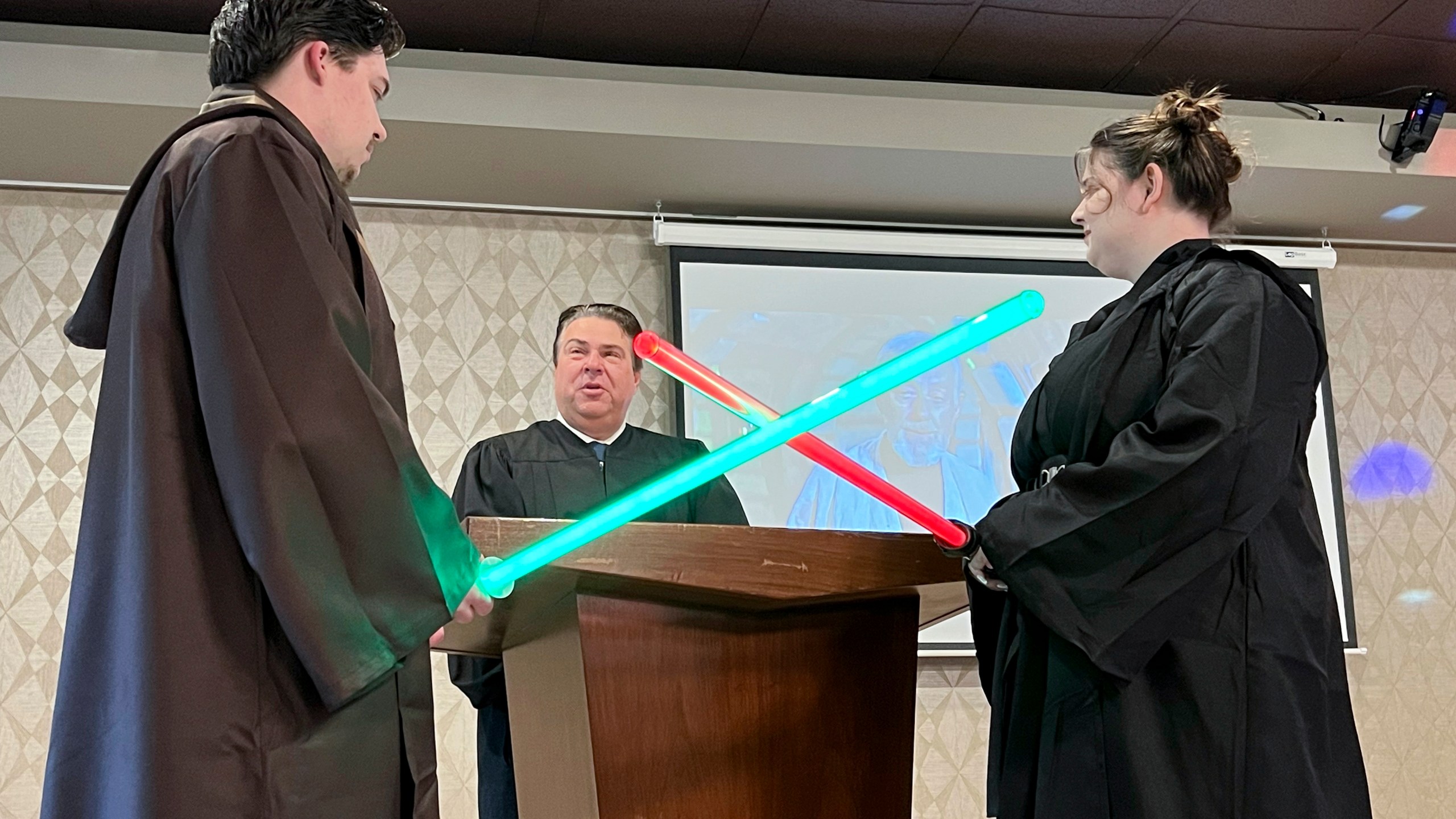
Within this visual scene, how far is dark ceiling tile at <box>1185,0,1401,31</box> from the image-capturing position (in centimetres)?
383

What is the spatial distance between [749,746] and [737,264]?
281 cm

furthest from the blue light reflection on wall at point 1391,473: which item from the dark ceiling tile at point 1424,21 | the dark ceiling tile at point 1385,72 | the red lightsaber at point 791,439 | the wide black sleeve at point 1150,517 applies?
the red lightsaber at point 791,439

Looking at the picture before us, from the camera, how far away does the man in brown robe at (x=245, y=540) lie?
132cm

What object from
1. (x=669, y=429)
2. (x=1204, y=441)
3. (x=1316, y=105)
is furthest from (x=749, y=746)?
(x=1316, y=105)

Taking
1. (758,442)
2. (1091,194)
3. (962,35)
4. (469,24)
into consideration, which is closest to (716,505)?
(1091,194)

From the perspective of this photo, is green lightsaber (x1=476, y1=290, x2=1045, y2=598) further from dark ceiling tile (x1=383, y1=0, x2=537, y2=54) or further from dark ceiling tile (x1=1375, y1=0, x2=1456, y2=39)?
dark ceiling tile (x1=1375, y1=0, x2=1456, y2=39)

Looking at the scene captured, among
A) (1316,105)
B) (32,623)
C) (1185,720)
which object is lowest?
(32,623)

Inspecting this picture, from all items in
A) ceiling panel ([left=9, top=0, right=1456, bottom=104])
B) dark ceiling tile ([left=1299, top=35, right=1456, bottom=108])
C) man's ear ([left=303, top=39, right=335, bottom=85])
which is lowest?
man's ear ([left=303, top=39, right=335, bottom=85])

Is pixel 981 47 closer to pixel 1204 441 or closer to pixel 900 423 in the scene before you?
pixel 900 423

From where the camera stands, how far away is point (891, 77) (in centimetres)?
424

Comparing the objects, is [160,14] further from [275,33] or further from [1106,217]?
[1106,217]

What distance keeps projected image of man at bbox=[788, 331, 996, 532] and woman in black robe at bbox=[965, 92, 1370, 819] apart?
7.60ft

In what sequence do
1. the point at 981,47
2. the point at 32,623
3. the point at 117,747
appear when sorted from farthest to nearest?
the point at 981,47 → the point at 32,623 → the point at 117,747

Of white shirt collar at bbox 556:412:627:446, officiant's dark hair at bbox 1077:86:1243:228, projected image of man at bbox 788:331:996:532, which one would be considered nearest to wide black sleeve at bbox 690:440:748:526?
white shirt collar at bbox 556:412:627:446
